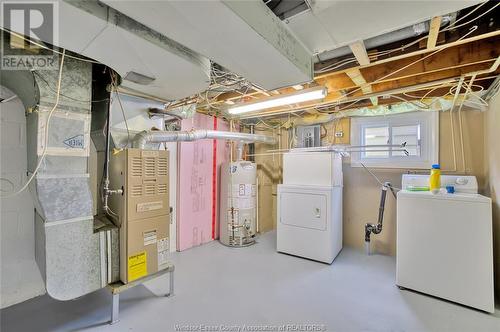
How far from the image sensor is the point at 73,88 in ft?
5.72

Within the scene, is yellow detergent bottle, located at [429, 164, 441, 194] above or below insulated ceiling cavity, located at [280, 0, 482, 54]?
below

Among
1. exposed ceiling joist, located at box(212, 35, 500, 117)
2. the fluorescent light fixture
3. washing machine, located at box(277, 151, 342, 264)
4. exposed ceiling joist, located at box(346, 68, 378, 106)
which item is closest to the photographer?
exposed ceiling joist, located at box(212, 35, 500, 117)

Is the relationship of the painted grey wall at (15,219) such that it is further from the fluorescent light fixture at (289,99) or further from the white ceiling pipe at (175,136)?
the fluorescent light fixture at (289,99)

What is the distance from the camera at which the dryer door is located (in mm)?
3105

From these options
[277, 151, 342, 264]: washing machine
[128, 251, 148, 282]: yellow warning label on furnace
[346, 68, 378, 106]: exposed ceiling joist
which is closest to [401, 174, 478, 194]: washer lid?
[277, 151, 342, 264]: washing machine

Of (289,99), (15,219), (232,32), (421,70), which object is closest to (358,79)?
(421,70)

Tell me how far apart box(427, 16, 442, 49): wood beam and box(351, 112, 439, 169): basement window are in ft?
5.88

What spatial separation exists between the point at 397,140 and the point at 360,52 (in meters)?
2.23

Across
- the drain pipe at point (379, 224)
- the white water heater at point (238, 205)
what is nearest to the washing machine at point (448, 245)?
the drain pipe at point (379, 224)

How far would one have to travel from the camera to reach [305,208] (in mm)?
3250

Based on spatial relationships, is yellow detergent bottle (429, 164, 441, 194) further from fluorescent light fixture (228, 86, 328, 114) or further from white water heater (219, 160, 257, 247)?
white water heater (219, 160, 257, 247)

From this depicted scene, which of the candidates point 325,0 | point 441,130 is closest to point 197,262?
point 325,0

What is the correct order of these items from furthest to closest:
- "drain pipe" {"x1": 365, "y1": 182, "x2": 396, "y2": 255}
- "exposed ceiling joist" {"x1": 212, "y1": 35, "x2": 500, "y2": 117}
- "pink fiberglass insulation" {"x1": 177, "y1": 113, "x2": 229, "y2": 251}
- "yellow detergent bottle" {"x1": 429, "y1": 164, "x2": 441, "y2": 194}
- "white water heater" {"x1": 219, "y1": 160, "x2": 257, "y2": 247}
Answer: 1. "white water heater" {"x1": 219, "y1": 160, "x2": 257, "y2": 247}
2. "pink fiberglass insulation" {"x1": 177, "y1": 113, "x2": 229, "y2": 251}
3. "drain pipe" {"x1": 365, "y1": 182, "x2": 396, "y2": 255}
4. "yellow detergent bottle" {"x1": 429, "y1": 164, "x2": 441, "y2": 194}
5. "exposed ceiling joist" {"x1": 212, "y1": 35, "x2": 500, "y2": 117}

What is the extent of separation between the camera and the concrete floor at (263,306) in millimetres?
1902
